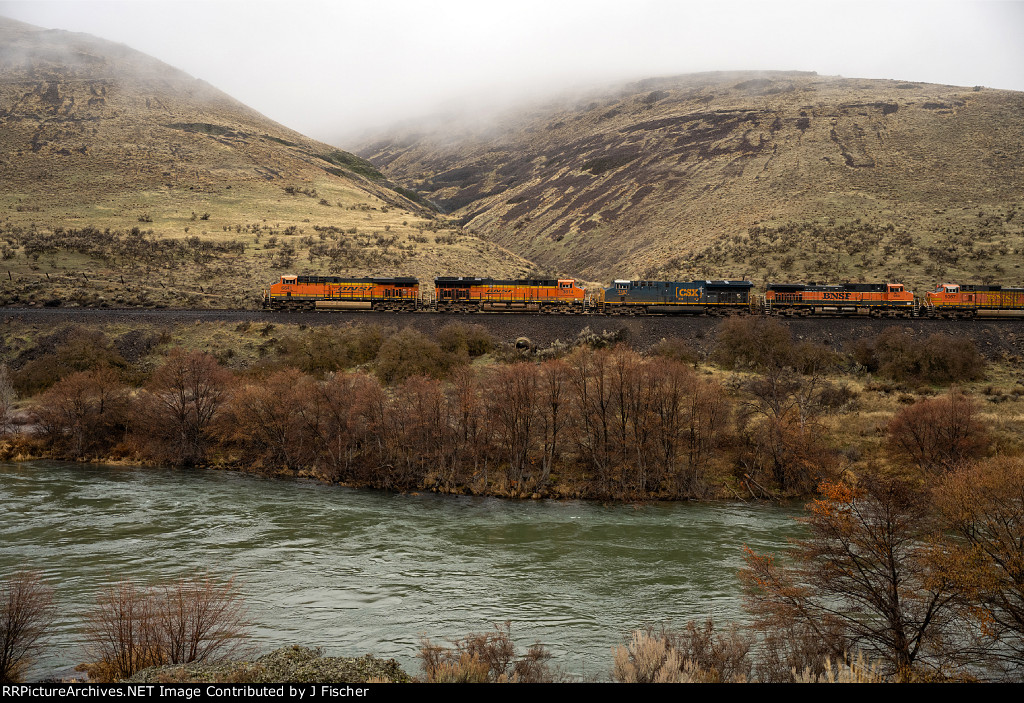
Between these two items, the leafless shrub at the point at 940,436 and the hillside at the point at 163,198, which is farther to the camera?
the hillside at the point at 163,198

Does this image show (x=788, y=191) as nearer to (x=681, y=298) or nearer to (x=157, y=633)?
(x=681, y=298)

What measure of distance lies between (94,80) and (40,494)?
122 m

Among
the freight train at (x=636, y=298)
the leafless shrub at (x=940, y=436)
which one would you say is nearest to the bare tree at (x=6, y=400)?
the freight train at (x=636, y=298)

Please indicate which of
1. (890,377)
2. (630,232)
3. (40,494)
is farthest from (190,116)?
(890,377)

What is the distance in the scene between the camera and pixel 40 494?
32312 mm

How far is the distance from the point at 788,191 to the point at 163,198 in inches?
3627

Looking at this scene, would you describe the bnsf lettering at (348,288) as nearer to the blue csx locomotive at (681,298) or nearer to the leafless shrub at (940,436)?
the blue csx locomotive at (681,298)

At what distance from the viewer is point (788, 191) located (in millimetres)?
108938

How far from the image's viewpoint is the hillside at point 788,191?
85500 millimetres

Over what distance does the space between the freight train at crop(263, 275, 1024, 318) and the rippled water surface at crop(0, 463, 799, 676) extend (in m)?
26.9

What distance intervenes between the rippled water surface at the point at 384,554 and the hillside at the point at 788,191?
6009cm

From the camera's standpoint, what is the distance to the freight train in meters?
58.4

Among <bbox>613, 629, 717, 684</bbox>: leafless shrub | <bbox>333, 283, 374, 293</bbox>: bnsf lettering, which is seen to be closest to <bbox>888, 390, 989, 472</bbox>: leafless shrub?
<bbox>613, 629, 717, 684</bbox>: leafless shrub

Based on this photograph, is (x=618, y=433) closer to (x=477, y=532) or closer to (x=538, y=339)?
(x=477, y=532)
